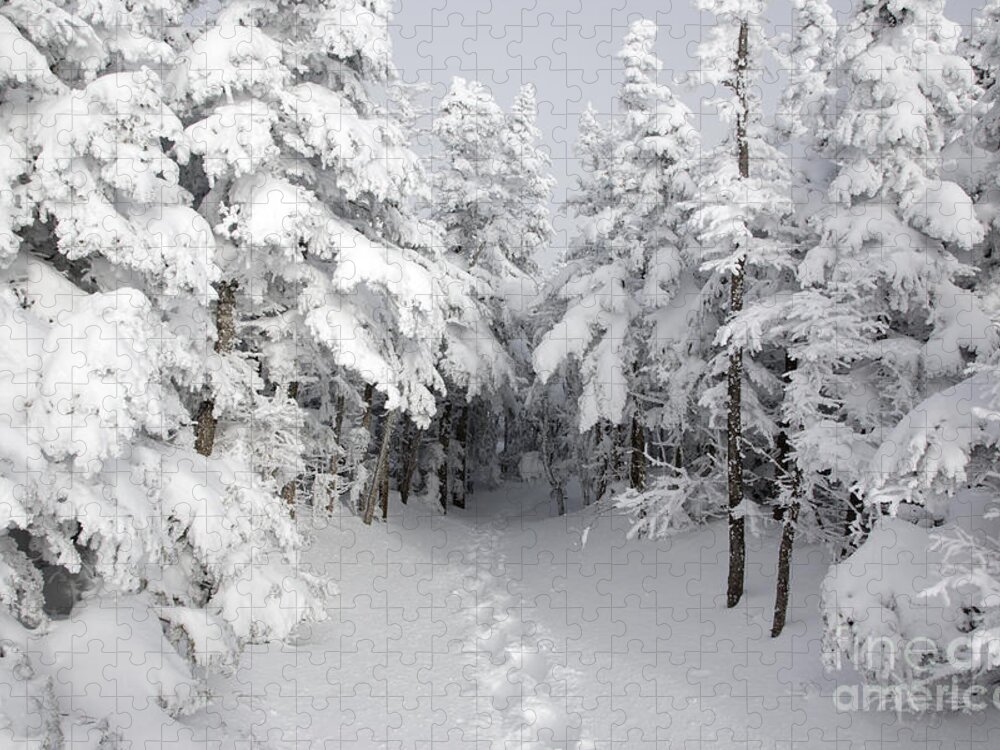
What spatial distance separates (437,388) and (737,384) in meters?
7.14

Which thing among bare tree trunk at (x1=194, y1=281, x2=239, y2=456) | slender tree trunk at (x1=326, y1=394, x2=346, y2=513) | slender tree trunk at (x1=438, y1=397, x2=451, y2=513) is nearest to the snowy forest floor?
slender tree trunk at (x1=326, y1=394, x2=346, y2=513)

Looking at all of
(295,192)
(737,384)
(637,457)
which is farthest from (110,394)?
(637,457)

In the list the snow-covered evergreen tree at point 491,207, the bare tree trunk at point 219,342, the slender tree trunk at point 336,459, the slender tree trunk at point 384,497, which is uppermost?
the snow-covered evergreen tree at point 491,207

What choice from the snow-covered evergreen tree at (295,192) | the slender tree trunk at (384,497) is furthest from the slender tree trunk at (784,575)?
the slender tree trunk at (384,497)

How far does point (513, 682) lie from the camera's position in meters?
10.9

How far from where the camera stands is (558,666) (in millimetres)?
11398

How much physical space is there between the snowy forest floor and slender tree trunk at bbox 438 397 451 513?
988cm

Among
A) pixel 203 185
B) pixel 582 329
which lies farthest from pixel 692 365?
pixel 203 185

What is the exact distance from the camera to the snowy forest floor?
902 centimetres

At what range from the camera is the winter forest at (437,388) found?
7723 millimetres

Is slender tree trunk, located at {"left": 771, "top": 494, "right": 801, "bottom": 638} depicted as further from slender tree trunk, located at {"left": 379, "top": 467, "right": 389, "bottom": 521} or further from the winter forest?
slender tree trunk, located at {"left": 379, "top": 467, "right": 389, "bottom": 521}

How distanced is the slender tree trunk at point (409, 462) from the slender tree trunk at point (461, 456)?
8.71ft

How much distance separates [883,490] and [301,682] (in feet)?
26.5

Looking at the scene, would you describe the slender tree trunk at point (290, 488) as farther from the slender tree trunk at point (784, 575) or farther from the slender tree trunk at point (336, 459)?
the slender tree trunk at point (784, 575)
